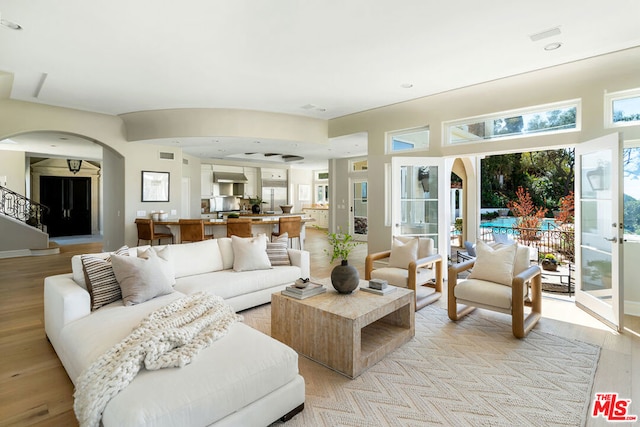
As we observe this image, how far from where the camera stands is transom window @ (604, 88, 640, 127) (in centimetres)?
374

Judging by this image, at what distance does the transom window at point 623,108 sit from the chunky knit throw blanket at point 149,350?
4713 millimetres

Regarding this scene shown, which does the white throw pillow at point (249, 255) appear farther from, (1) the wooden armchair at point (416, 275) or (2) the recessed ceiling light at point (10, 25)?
(2) the recessed ceiling light at point (10, 25)

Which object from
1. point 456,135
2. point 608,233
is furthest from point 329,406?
point 456,135

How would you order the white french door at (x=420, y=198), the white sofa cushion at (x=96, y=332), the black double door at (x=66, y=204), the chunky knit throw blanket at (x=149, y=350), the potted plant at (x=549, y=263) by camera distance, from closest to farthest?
the chunky knit throw blanket at (x=149, y=350) → the white sofa cushion at (x=96, y=332) → the potted plant at (x=549, y=263) → the white french door at (x=420, y=198) → the black double door at (x=66, y=204)

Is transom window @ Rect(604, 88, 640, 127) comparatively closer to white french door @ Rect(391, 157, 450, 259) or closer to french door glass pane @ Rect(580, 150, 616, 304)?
french door glass pane @ Rect(580, 150, 616, 304)

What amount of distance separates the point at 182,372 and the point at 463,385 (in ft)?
6.30

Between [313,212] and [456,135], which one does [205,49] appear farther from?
[313,212]

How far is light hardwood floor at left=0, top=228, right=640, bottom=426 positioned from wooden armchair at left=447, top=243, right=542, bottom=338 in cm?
35

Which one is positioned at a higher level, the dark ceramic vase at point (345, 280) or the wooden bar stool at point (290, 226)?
the wooden bar stool at point (290, 226)

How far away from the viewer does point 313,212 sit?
13609 mm

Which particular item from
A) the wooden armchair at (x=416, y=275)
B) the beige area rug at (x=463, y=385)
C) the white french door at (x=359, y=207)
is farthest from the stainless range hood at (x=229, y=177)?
the beige area rug at (x=463, y=385)

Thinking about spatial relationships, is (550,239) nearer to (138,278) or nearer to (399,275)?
(399,275)

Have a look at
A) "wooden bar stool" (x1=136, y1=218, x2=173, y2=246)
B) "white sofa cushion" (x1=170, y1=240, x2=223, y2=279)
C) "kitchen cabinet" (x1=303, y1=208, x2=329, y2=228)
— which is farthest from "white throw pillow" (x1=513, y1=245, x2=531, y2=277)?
"kitchen cabinet" (x1=303, y1=208, x2=329, y2=228)

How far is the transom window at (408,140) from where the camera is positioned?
5.68m
